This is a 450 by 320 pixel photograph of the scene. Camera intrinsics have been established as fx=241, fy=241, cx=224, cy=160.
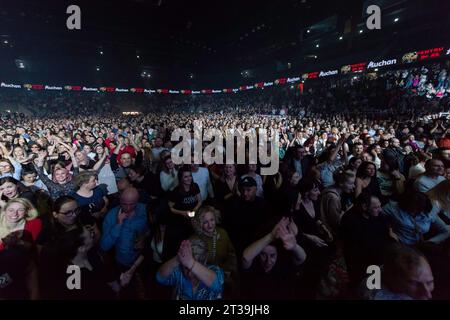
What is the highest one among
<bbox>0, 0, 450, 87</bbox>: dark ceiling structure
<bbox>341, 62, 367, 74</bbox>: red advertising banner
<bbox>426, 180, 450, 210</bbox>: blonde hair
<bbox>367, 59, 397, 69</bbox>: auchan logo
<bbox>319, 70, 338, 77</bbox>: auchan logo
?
<bbox>0, 0, 450, 87</bbox>: dark ceiling structure

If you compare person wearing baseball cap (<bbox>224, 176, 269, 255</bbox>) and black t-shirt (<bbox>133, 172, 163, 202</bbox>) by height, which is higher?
black t-shirt (<bbox>133, 172, 163, 202</bbox>)

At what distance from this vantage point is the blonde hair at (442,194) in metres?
3.20

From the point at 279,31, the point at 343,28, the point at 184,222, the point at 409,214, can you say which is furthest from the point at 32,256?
the point at 279,31

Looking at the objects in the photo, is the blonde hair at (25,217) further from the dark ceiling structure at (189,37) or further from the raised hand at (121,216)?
the dark ceiling structure at (189,37)

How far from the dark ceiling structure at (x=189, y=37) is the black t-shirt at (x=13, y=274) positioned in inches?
865

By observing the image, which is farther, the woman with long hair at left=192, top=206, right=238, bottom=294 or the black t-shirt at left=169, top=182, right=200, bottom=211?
the black t-shirt at left=169, top=182, right=200, bottom=211

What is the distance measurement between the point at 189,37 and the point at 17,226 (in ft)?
129

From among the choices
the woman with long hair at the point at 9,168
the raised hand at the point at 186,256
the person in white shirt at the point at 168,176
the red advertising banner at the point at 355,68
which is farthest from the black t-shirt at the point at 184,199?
the red advertising banner at the point at 355,68

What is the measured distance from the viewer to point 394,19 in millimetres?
18641

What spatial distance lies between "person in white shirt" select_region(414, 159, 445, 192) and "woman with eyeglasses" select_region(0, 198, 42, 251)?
508 centimetres

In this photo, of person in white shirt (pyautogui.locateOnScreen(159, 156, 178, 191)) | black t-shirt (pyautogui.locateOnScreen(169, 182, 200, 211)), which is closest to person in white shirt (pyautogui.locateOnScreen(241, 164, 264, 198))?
black t-shirt (pyautogui.locateOnScreen(169, 182, 200, 211))

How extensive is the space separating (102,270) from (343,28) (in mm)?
26878

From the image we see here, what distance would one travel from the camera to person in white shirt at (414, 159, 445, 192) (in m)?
3.62

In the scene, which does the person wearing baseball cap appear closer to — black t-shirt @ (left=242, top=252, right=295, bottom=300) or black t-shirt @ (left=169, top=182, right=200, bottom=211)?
black t-shirt @ (left=242, top=252, right=295, bottom=300)
